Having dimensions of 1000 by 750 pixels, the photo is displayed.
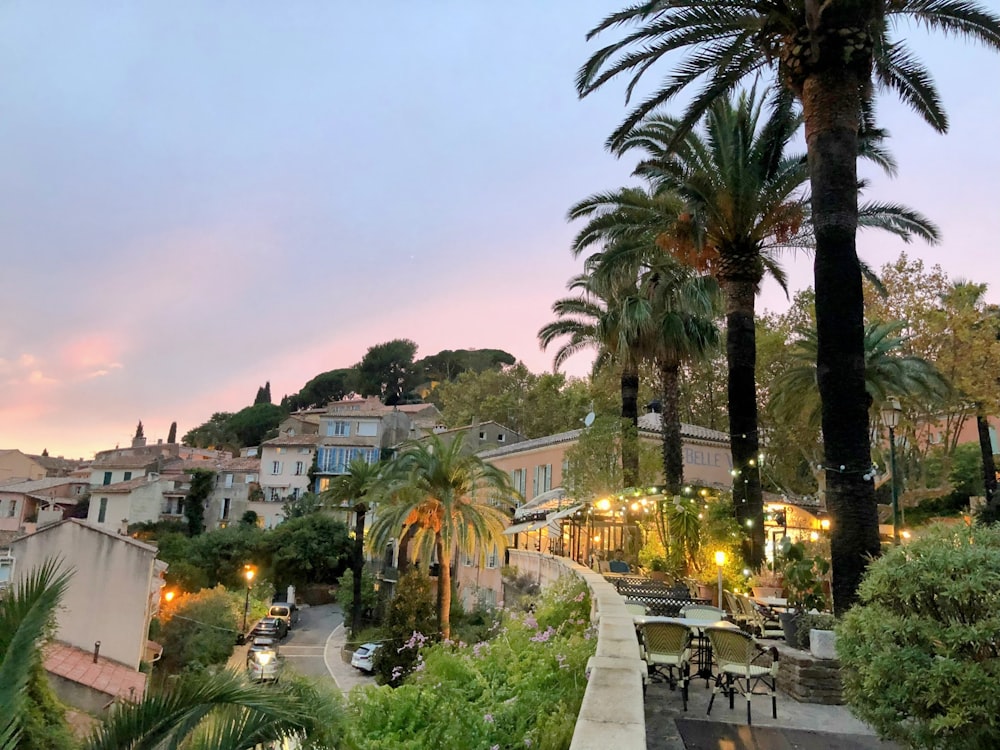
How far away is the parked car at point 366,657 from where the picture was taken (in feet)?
98.2

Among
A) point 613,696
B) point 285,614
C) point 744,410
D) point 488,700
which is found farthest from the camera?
point 285,614

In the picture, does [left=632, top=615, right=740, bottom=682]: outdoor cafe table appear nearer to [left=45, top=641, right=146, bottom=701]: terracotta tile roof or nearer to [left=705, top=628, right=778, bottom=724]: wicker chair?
[left=705, top=628, right=778, bottom=724]: wicker chair

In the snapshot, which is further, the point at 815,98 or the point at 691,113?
the point at 691,113

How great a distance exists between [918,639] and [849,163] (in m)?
7.85

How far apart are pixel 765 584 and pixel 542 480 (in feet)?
70.0

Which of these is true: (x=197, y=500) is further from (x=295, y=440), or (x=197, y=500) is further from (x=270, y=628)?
(x=270, y=628)

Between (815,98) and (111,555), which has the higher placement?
(815,98)

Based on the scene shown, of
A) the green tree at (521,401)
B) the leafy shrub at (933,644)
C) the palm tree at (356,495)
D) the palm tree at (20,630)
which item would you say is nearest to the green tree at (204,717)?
the palm tree at (20,630)

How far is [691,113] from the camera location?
12.4 meters

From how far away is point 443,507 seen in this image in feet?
75.5

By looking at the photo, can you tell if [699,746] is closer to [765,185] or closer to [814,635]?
[814,635]

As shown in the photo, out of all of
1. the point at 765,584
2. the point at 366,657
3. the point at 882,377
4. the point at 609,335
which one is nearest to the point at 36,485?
the point at 366,657

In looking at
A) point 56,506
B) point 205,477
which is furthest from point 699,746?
point 56,506

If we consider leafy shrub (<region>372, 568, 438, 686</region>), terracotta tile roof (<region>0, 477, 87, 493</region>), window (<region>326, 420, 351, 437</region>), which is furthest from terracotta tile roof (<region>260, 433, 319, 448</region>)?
leafy shrub (<region>372, 568, 438, 686</region>)
